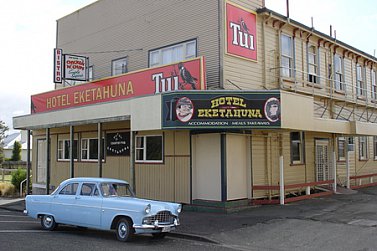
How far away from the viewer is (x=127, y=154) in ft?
60.8

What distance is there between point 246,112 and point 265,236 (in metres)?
4.35

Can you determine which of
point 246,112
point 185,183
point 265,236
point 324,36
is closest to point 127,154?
point 185,183

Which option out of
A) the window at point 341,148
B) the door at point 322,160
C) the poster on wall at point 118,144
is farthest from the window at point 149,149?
the window at point 341,148

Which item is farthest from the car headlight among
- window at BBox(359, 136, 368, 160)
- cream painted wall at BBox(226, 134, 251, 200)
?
window at BBox(359, 136, 368, 160)

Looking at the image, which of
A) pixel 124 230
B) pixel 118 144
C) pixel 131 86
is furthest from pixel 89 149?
pixel 124 230

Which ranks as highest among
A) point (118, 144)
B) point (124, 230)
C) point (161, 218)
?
point (118, 144)

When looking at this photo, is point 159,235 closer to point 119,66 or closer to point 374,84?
point 119,66

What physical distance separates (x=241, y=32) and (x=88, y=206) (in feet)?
28.9

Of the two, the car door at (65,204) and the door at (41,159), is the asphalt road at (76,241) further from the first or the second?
the door at (41,159)

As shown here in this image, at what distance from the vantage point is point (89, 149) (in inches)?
825

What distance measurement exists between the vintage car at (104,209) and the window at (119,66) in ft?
29.6

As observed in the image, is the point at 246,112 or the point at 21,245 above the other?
the point at 246,112

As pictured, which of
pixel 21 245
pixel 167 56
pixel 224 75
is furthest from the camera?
pixel 167 56

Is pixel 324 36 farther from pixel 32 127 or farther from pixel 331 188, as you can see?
pixel 32 127
